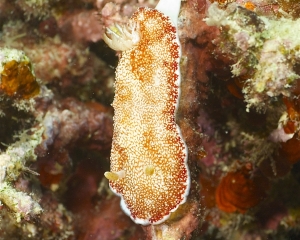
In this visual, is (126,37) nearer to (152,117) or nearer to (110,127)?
(152,117)

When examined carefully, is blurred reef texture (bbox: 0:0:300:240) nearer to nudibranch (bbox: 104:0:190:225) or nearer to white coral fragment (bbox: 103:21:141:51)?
nudibranch (bbox: 104:0:190:225)

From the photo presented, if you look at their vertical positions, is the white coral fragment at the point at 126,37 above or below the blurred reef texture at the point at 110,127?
above

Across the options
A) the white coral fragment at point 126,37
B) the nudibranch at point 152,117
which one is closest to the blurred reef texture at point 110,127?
the nudibranch at point 152,117

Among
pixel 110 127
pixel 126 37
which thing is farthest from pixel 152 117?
pixel 110 127

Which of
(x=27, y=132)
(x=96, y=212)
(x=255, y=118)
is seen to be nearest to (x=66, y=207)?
(x=96, y=212)

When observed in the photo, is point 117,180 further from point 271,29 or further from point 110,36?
point 271,29

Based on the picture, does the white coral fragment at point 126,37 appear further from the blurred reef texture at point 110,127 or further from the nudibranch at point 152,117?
the blurred reef texture at point 110,127

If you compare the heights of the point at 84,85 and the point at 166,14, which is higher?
the point at 166,14
